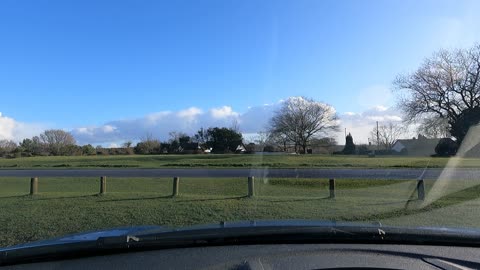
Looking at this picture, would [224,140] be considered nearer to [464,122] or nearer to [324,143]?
[324,143]

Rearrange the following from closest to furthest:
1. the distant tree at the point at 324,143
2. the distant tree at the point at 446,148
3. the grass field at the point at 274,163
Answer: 1. the grass field at the point at 274,163
2. the distant tree at the point at 446,148
3. the distant tree at the point at 324,143

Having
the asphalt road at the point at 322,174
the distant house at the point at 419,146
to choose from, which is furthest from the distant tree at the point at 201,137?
the asphalt road at the point at 322,174

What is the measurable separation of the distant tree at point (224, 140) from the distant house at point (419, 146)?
2849 centimetres

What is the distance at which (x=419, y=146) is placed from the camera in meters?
86.9

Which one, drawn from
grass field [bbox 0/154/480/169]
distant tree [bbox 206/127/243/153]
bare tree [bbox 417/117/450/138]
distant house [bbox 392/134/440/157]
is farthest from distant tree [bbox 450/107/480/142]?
distant tree [bbox 206/127/243/153]

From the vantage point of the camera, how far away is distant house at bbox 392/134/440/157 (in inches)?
3101

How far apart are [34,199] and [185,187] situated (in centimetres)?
624

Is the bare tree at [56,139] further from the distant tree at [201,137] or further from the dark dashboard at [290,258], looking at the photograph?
the dark dashboard at [290,258]

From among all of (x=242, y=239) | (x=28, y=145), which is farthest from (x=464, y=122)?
(x=28, y=145)

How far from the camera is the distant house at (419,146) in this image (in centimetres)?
7878

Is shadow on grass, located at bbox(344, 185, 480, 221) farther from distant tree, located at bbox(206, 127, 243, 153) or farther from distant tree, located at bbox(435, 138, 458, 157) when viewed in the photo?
distant tree, located at bbox(206, 127, 243, 153)

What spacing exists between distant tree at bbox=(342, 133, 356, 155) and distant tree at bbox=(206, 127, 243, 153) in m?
18.4

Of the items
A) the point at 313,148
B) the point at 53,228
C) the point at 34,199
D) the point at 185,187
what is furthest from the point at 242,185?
the point at 313,148

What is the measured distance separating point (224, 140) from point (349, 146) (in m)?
22.3
